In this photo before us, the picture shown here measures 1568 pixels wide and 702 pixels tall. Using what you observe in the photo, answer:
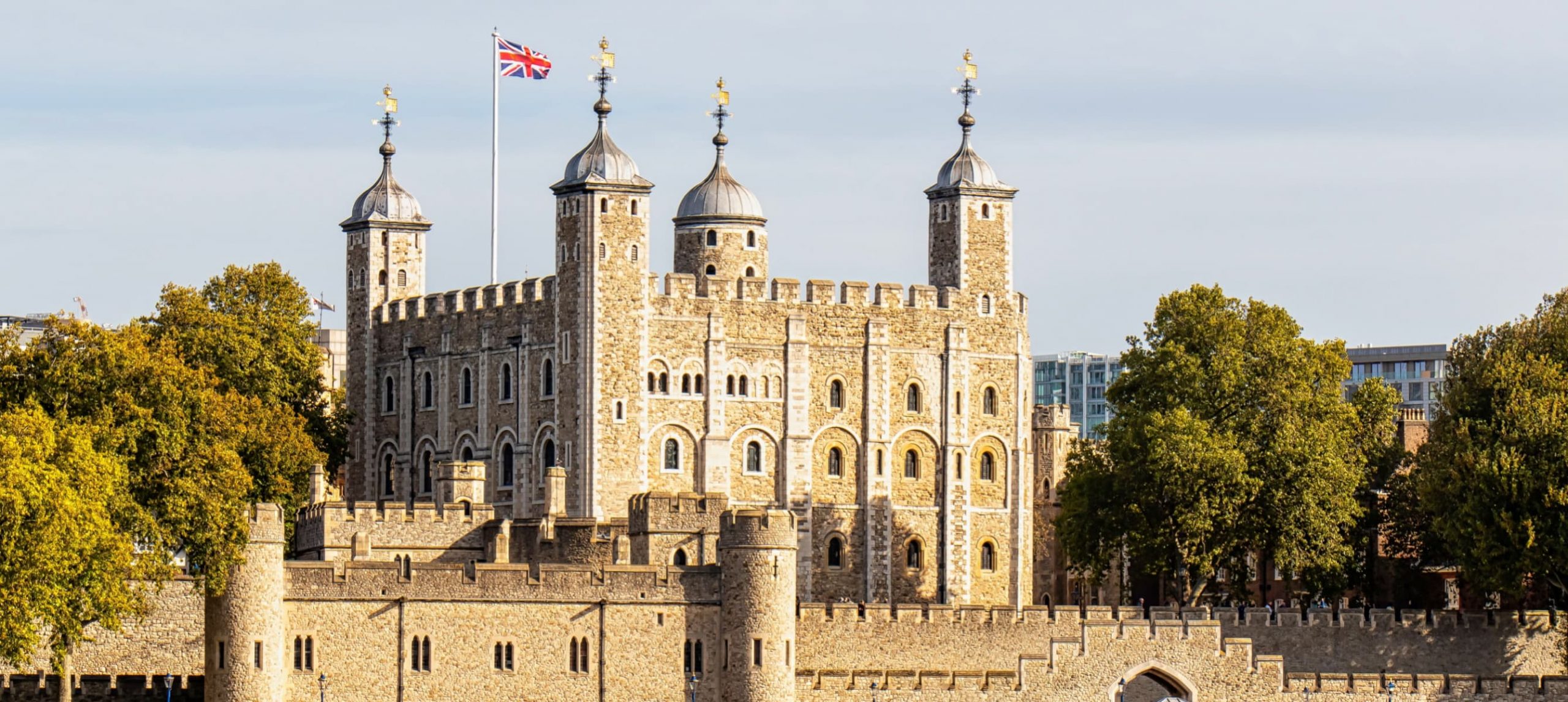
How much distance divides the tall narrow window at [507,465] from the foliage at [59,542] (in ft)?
81.9

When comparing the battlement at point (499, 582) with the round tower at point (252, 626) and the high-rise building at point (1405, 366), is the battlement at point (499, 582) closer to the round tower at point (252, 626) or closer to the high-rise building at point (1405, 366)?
the round tower at point (252, 626)

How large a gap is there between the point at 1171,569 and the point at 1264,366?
641 cm

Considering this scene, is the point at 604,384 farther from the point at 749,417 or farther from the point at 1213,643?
the point at 1213,643

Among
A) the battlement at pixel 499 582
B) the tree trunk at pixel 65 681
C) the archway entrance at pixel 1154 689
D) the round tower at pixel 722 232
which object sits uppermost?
the round tower at pixel 722 232

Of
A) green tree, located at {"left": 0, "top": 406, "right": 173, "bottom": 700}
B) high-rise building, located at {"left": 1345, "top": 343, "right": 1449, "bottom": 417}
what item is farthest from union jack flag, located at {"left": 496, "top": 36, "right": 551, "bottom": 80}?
high-rise building, located at {"left": 1345, "top": 343, "right": 1449, "bottom": 417}

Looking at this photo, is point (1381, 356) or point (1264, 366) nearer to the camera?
point (1264, 366)

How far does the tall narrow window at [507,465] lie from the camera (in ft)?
347

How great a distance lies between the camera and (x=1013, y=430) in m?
108

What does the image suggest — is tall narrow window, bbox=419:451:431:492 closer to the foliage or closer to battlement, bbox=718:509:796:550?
the foliage

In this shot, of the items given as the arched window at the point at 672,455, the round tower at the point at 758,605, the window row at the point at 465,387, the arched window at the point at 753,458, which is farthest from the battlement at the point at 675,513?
the window row at the point at 465,387

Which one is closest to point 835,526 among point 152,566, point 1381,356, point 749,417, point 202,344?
point 749,417

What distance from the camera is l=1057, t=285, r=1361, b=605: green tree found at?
9612 cm

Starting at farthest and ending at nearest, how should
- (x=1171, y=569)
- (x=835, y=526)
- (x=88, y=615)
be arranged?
(x=835, y=526)
(x=1171, y=569)
(x=88, y=615)

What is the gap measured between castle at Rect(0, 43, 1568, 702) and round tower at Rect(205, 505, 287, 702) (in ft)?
0.23
